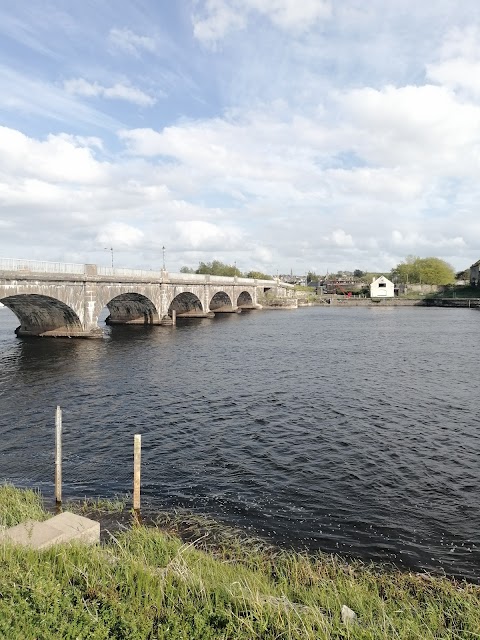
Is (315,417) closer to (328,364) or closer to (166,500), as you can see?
(166,500)

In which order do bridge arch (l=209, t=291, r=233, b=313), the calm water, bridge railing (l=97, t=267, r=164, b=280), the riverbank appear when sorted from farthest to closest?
the riverbank, bridge arch (l=209, t=291, r=233, b=313), bridge railing (l=97, t=267, r=164, b=280), the calm water

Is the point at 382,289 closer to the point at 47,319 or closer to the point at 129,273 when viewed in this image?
the point at 129,273

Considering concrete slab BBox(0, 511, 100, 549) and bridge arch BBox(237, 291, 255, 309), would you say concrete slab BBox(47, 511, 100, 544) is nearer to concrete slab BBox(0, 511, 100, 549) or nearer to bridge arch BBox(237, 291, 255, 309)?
concrete slab BBox(0, 511, 100, 549)

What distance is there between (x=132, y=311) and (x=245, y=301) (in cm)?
6798

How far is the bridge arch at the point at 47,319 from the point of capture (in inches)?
2164

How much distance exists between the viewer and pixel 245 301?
474 ft

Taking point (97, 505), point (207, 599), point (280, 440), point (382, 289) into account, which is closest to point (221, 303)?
point (382, 289)

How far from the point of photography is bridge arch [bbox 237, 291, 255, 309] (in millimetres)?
141875

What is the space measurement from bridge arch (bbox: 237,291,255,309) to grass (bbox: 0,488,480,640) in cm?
12947

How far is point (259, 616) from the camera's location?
28.2 ft

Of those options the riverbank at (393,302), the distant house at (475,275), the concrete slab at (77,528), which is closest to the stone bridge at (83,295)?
the concrete slab at (77,528)

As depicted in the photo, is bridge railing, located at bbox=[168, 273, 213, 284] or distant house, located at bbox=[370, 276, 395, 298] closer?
bridge railing, located at bbox=[168, 273, 213, 284]

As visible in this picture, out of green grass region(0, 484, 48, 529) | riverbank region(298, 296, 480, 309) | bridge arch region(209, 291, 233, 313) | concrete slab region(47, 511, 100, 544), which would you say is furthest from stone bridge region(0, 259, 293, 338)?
riverbank region(298, 296, 480, 309)

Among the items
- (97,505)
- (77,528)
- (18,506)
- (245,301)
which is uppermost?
(245,301)
